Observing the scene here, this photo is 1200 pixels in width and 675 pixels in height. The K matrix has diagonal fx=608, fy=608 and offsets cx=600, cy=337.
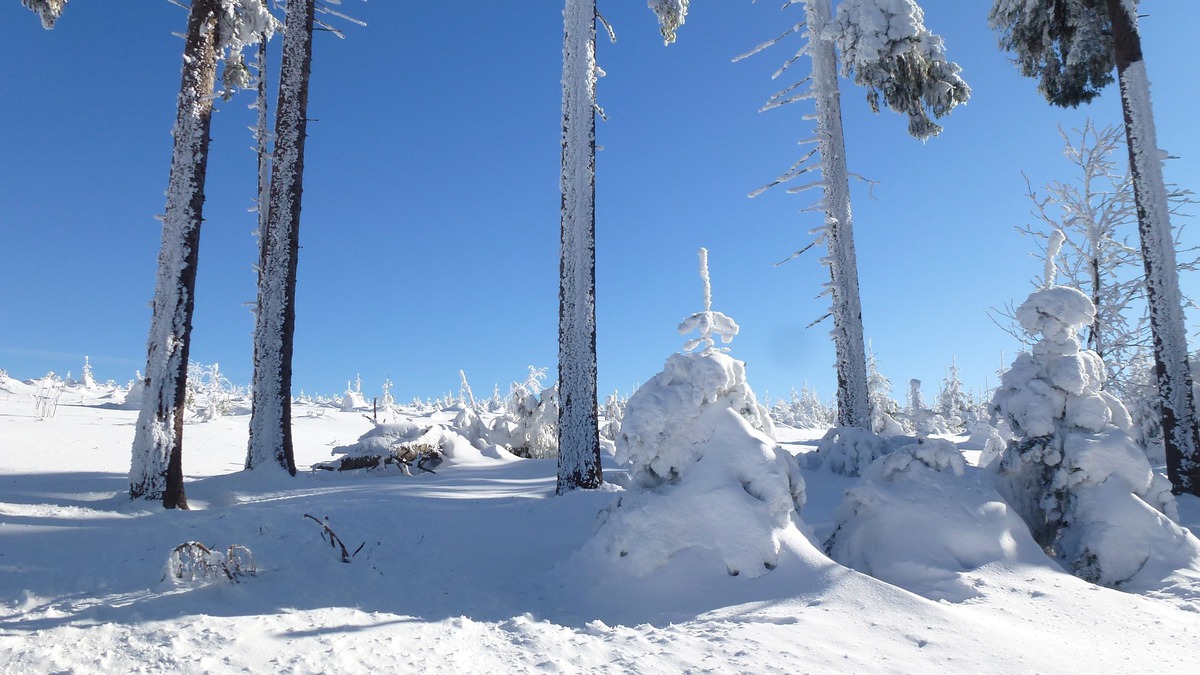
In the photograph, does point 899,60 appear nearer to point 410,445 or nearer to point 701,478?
→ point 701,478

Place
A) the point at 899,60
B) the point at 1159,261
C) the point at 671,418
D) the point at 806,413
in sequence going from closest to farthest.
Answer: the point at 671,418 < the point at 1159,261 < the point at 899,60 < the point at 806,413

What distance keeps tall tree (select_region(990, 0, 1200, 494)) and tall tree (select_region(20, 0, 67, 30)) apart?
14.9 metres

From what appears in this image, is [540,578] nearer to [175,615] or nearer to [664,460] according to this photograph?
[664,460]

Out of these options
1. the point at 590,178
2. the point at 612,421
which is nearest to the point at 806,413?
the point at 612,421

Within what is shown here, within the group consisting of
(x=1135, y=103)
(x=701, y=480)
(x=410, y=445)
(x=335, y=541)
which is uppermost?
(x=1135, y=103)

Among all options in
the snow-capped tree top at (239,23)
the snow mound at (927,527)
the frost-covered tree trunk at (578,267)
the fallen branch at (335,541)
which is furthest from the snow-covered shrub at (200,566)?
the snow-capped tree top at (239,23)

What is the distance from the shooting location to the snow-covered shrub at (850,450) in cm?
910

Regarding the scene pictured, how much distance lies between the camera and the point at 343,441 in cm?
1745

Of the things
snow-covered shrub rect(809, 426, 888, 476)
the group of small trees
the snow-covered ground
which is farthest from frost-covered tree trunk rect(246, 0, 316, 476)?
snow-covered shrub rect(809, 426, 888, 476)

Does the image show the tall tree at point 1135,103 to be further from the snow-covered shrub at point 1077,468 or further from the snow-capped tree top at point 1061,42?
the snow-covered shrub at point 1077,468

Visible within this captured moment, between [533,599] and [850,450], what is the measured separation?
6.65 metres

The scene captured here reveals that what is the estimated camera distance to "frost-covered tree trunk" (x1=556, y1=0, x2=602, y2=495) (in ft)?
25.5

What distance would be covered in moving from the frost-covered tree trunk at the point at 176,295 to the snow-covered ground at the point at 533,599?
0.44 meters

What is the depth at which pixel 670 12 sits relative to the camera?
10227 millimetres
